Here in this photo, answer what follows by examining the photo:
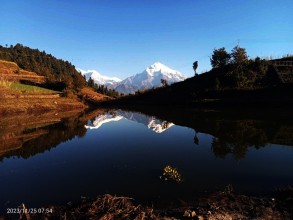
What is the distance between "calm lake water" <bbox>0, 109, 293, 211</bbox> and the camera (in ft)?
56.4

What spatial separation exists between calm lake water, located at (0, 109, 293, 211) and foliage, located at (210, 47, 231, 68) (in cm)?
6448

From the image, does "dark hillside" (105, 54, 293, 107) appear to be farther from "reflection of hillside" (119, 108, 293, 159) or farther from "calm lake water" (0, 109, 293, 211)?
"calm lake water" (0, 109, 293, 211)

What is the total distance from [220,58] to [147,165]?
85575mm

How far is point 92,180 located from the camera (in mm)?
19672

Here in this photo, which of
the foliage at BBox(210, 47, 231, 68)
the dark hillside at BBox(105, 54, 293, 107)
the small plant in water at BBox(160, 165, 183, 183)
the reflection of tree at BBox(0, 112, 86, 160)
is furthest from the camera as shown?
the foliage at BBox(210, 47, 231, 68)

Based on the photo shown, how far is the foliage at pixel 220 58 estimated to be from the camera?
98.7 metres

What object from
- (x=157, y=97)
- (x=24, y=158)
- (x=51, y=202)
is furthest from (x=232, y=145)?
(x=157, y=97)

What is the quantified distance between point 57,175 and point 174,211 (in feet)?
38.2

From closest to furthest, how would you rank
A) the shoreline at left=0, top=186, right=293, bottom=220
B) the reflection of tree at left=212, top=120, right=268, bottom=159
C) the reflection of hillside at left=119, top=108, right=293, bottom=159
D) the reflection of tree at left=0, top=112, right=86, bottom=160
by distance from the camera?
the shoreline at left=0, top=186, right=293, bottom=220, the reflection of tree at left=212, top=120, right=268, bottom=159, the reflection of hillside at left=119, top=108, right=293, bottom=159, the reflection of tree at left=0, top=112, right=86, bottom=160

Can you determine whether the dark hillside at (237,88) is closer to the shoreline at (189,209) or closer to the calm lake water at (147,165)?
the calm lake water at (147,165)

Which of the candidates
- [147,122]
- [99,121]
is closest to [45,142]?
[147,122]

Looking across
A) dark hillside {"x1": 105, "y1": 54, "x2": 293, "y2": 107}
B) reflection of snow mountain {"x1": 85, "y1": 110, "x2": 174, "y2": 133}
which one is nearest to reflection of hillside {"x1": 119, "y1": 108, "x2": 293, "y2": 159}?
reflection of snow mountain {"x1": 85, "y1": 110, "x2": 174, "y2": 133}

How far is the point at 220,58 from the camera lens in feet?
328

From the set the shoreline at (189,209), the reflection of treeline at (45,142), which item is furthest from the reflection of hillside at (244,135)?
the reflection of treeline at (45,142)
